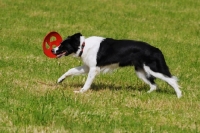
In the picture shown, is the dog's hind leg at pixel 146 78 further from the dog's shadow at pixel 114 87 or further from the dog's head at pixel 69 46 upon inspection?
the dog's head at pixel 69 46

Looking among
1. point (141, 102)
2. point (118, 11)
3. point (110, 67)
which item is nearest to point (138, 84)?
point (110, 67)

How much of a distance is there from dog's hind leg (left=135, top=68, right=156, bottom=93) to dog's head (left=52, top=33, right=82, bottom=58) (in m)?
1.23

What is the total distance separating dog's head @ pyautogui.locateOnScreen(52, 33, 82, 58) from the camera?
9.06 m

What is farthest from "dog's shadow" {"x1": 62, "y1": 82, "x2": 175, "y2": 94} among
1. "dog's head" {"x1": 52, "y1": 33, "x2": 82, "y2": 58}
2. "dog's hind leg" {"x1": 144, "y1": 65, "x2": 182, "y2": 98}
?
"dog's head" {"x1": 52, "y1": 33, "x2": 82, "y2": 58}

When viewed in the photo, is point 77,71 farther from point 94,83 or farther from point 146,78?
point 146,78

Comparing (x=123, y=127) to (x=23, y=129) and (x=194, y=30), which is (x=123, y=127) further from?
(x=194, y=30)

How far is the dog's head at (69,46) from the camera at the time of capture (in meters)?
9.06

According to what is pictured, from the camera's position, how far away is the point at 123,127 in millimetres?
6504

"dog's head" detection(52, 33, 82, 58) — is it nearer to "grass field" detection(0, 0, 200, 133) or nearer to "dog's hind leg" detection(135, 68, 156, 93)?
"grass field" detection(0, 0, 200, 133)

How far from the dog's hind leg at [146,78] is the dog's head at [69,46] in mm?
1229

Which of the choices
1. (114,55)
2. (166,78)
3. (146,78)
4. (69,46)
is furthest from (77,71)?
(166,78)

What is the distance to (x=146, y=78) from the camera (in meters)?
9.45

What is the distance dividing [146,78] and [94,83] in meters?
1.18

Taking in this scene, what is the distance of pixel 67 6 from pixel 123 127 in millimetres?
17417
